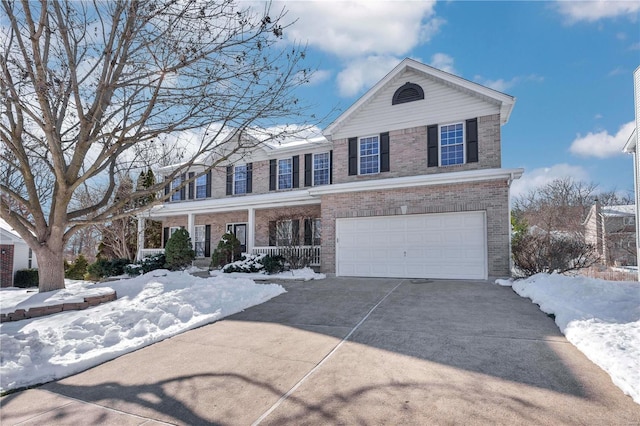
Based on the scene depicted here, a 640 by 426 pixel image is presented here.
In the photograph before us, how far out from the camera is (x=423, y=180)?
39.1 feet

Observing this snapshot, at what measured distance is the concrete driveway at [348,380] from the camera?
3043mm

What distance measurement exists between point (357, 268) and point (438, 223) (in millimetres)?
3343

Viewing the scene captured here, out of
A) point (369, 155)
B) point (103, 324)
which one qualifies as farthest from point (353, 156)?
point (103, 324)

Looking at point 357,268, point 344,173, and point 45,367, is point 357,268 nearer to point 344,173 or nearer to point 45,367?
point 344,173

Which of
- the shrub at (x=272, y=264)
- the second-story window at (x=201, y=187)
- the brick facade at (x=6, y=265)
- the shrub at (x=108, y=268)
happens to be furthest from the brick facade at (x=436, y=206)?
the brick facade at (x=6, y=265)

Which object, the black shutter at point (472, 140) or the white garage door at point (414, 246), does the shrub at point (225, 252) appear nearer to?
the white garage door at point (414, 246)

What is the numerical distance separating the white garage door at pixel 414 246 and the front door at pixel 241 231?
6652 mm

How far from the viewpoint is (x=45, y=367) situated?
4156mm

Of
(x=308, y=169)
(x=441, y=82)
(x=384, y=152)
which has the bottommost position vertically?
(x=308, y=169)

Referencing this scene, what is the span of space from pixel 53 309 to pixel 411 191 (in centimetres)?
1037

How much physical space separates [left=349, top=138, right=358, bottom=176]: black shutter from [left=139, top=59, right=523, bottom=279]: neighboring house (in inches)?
1.7

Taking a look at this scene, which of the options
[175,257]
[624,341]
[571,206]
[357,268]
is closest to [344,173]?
[357,268]

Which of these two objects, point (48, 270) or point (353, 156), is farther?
point (353, 156)

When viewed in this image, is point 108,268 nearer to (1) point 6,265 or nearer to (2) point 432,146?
(1) point 6,265
